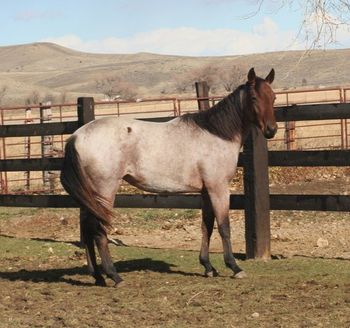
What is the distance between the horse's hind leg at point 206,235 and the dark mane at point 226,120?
2.07ft

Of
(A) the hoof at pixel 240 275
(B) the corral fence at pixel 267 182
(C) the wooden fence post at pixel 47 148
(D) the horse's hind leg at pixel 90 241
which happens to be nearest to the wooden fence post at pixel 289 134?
(C) the wooden fence post at pixel 47 148

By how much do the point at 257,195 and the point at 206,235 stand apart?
37.1 inches

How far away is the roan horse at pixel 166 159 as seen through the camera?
6.68m

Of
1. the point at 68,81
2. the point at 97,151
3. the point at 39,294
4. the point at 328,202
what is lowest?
the point at 39,294

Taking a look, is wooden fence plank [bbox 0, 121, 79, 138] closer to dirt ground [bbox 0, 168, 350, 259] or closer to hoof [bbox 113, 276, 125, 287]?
dirt ground [bbox 0, 168, 350, 259]

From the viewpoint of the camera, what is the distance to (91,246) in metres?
6.96

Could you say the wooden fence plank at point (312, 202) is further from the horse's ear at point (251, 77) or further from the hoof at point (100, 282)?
the hoof at point (100, 282)

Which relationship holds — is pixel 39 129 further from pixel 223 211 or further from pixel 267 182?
pixel 223 211

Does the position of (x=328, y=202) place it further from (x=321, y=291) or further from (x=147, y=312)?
(x=147, y=312)

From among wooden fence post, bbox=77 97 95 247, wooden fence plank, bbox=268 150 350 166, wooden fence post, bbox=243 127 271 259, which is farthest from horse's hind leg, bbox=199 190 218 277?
wooden fence post, bbox=77 97 95 247

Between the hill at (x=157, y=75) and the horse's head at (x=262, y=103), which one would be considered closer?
the horse's head at (x=262, y=103)

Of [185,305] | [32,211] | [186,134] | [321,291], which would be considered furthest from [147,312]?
[32,211]

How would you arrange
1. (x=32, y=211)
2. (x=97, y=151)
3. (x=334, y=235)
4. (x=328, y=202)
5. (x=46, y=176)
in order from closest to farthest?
(x=97, y=151)
(x=328, y=202)
(x=334, y=235)
(x=32, y=211)
(x=46, y=176)

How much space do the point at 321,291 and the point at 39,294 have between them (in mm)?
2499
